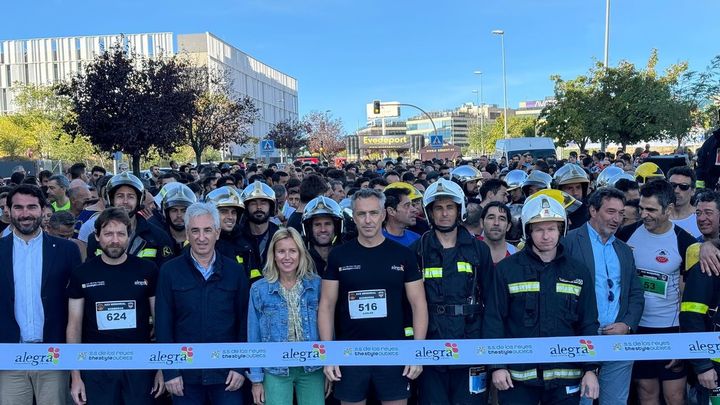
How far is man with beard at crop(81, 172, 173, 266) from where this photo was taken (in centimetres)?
552

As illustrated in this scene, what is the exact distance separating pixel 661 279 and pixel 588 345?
114 centimetres

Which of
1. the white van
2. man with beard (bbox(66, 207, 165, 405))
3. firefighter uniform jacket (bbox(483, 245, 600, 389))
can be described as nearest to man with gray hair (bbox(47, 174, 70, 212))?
man with beard (bbox(66, 207, 165, 405))

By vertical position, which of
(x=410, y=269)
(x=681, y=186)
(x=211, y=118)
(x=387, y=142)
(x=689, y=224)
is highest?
(x=387, y=142)

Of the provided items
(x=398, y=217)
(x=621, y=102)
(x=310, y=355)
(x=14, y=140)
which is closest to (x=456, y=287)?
(x=310, y=355)

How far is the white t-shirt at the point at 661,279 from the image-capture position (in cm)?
500

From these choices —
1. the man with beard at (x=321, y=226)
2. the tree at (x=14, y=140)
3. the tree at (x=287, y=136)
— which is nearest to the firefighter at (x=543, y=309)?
the man with beard at (x=321, y=226)

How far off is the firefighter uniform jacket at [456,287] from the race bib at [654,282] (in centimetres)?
135

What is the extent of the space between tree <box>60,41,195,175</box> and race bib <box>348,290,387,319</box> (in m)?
16.5

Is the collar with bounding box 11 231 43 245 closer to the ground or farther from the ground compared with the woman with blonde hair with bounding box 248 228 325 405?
farther from the ground

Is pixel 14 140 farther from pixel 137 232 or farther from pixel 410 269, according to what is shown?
pixel 410 269

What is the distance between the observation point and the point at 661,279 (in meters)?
5.00

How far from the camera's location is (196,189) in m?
9.66

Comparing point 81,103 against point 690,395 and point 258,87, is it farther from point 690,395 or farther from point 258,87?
point 258,87

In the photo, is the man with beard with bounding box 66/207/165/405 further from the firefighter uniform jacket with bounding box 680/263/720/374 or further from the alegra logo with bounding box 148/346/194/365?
the firefighter uniform jacket with bounding box 680/263/720/374
